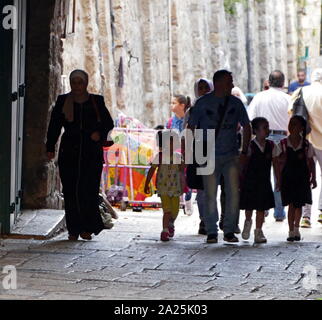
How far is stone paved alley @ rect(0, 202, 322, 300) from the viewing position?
24.0ft

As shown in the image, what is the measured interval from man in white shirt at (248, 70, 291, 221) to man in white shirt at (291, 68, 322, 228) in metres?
0.35

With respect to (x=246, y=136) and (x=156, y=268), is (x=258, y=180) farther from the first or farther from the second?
(x=156, y=268)

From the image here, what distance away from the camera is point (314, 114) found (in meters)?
12.8

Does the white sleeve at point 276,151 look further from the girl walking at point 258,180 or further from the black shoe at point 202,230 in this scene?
the black shoe at point 202,230

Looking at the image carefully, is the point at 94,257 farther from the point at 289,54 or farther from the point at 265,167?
the point at 289,54

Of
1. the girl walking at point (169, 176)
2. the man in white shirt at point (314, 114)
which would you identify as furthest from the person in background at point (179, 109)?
the girl walking at point (169, 176)

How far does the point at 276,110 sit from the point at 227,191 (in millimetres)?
2952

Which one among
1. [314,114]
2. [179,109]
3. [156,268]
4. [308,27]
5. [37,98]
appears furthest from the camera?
[308,27]

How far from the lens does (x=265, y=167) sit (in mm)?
10594

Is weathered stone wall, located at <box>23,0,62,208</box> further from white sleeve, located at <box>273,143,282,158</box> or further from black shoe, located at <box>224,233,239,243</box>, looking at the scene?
white sleeve, located at <box>273,143,282,158</box>

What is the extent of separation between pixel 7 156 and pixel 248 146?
7.22 ft

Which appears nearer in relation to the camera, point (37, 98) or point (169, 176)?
point (169, 176)

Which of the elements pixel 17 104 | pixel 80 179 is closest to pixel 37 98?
pixel 17 104

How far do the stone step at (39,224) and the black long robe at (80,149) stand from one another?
13.8 inches
